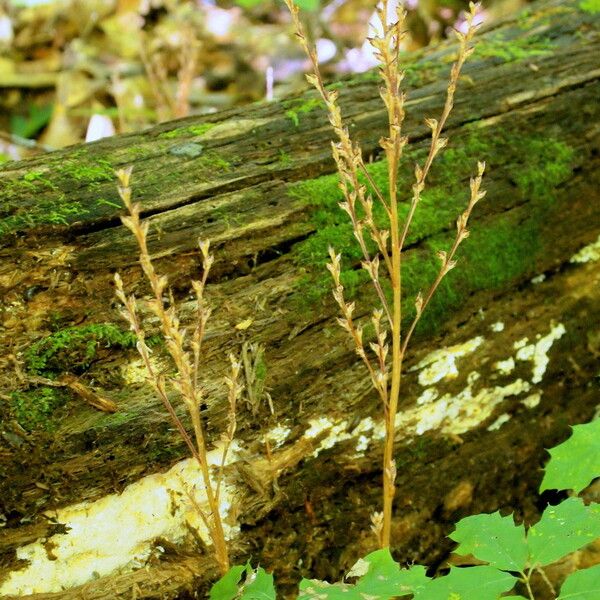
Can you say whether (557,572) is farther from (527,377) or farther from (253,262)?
(253,262)

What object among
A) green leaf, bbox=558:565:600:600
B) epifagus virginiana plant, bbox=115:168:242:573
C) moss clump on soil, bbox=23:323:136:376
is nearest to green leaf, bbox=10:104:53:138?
moss clump on soil, bbox=23:323:136:376

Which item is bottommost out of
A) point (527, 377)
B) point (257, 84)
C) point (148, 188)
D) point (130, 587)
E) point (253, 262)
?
point (130, 587)

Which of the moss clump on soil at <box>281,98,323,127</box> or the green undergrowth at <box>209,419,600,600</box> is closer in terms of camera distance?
the green undergrowth at <box>209,419,600,600</box>

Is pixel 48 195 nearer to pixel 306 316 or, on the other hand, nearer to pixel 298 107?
pixel 306 316

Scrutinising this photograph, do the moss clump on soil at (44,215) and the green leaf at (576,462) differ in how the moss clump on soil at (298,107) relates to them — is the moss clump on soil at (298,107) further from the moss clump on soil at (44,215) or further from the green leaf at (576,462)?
the green leaf at (576,462)

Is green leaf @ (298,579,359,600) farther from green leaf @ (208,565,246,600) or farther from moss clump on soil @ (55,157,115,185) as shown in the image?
moss clump on soil @ (55,157,115,185)

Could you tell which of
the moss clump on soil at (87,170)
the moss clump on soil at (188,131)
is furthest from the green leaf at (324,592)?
the moss clump on soil at (188,131)

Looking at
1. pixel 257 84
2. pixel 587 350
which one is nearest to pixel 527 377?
pixel 587 350

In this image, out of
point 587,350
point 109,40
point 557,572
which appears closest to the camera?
point 557,572
